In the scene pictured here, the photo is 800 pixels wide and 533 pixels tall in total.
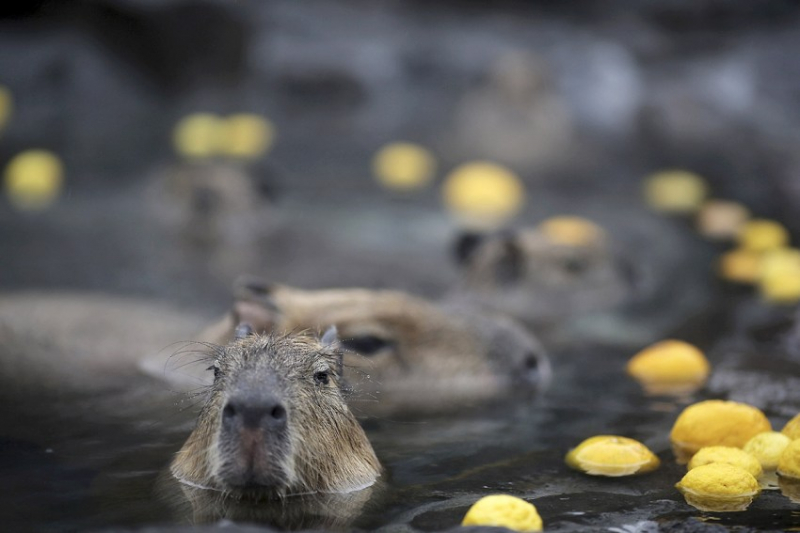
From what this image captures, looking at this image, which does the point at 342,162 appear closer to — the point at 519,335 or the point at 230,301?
the point at 230,301

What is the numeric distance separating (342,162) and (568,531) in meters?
6.37

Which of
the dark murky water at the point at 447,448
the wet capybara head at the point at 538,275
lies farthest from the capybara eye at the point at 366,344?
the wet capybara head at the point at 538,275

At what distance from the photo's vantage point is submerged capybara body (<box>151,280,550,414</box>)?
16.5ft

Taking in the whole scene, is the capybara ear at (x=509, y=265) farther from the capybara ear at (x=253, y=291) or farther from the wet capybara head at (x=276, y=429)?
the wet capybara head at (x=276, y=429)

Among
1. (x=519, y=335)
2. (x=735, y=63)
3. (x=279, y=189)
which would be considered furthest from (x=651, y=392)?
(x=735, y=63)

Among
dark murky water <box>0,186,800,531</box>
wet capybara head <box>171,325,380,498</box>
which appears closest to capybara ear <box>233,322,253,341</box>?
wet capybara head <box>171,325,380,498</box>

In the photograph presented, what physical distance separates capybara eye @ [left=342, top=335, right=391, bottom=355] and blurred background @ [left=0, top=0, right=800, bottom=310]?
2.88m

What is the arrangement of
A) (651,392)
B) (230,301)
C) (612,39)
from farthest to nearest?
(612,39), (230,301), (651,392)

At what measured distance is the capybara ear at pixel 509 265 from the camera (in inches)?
279

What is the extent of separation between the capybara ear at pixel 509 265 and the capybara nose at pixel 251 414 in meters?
3.99

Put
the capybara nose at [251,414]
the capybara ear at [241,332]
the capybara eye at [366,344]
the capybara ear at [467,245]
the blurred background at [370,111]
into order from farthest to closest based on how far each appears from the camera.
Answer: the blurred background at [370,111] → the capybara ear at [467,245] → the capybara eye at [366,344] → the capybara ear at [241,332] → the capybara nose at [251,414]

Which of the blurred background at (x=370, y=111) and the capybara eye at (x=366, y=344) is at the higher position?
the blurred background at (x=370, y=111)

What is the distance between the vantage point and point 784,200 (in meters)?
8.18

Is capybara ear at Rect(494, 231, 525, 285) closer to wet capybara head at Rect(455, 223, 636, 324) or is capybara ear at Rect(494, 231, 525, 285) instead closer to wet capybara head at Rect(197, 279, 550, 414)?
wet capybara head at Rect(455, 223, 636, 324)
